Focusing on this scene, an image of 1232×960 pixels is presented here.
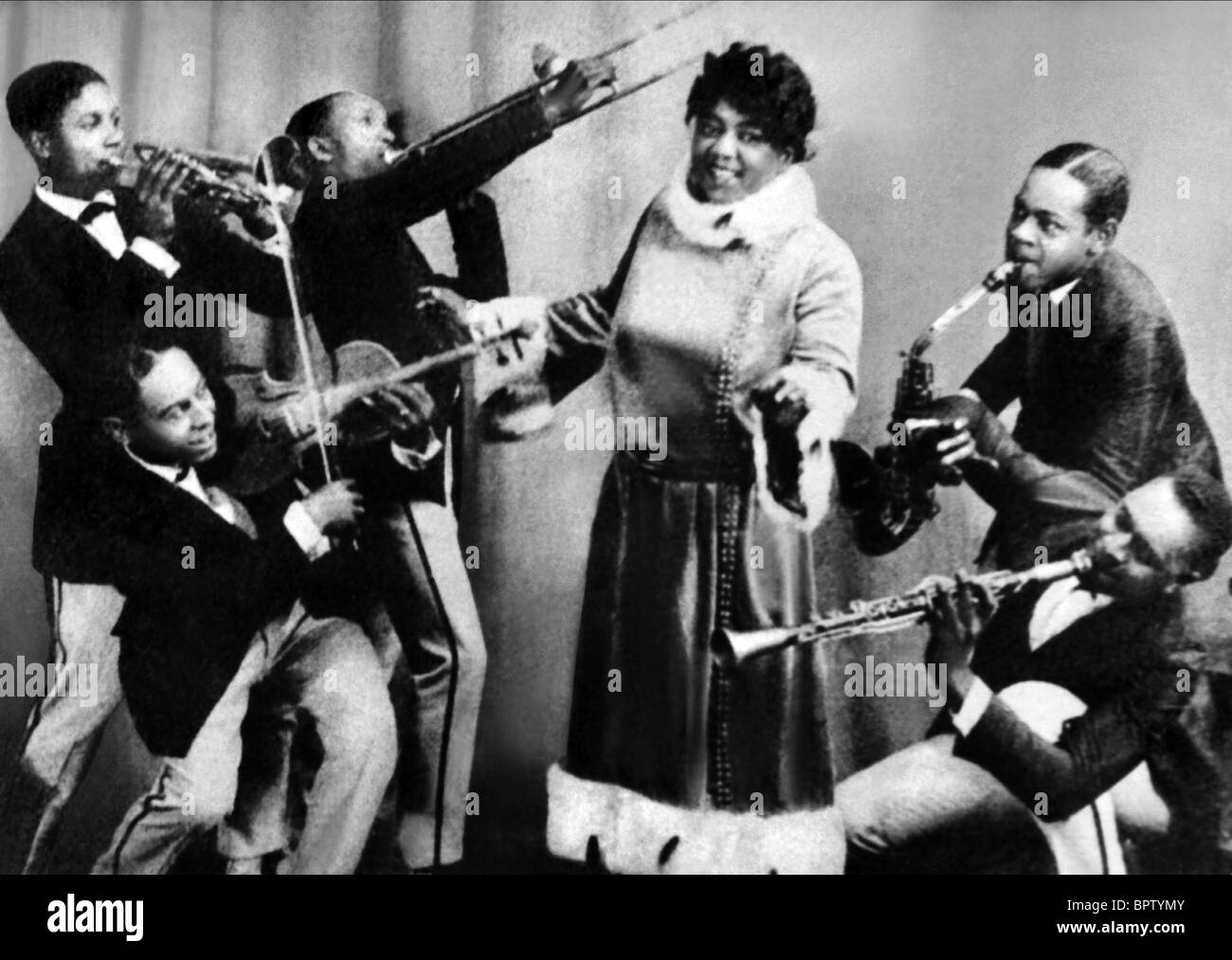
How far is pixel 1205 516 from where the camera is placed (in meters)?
3.41

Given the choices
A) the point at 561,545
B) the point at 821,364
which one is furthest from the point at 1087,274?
the point at 561,545

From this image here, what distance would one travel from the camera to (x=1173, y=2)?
3.56 meters

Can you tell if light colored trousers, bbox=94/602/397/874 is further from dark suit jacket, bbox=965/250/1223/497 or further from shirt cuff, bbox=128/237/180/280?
dark suit jacket, bbox=965/250/1223/497

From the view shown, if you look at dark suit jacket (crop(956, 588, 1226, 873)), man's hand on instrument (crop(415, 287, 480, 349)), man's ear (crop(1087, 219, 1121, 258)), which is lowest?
dark suit jacket (crop(956, 588, 1226, 873))

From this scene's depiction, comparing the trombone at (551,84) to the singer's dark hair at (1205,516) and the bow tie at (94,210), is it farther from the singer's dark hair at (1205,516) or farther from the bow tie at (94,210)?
the singer's dark hair at (1205,516)

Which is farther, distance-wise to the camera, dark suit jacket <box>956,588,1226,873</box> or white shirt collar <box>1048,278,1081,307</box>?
white shirt collar <box>1048,278,1081,307</box>

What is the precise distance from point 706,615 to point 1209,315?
1.55 metres

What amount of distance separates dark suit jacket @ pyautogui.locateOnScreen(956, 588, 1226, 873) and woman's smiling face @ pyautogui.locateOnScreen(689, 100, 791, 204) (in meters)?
1.27

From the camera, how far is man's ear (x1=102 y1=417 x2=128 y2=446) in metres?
3.42

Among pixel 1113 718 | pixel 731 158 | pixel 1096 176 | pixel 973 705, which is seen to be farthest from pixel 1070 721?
pixel 731 158

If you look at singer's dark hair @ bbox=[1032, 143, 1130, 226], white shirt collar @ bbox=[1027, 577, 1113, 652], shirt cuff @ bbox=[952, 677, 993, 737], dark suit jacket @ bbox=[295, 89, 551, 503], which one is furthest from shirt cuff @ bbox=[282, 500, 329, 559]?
singer's dark hair @ bbox=[1032, 143, 1130, 226]

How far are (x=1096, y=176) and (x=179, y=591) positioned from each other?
8.62ft

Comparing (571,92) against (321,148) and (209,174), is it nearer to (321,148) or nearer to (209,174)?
(321,148)

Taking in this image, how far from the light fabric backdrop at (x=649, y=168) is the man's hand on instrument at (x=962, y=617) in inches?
3.9
